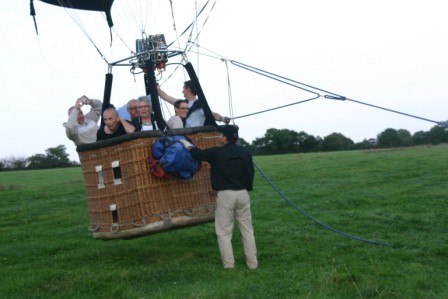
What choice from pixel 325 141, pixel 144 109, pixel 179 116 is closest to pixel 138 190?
pixel 144 109

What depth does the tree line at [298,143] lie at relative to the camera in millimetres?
43875

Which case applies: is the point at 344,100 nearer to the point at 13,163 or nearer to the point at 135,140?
the point at 135,140

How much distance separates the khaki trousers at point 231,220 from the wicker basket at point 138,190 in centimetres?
19

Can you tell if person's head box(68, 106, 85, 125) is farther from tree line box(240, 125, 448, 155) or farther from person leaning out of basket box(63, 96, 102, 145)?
tree line box(240, 125, 448, 155)

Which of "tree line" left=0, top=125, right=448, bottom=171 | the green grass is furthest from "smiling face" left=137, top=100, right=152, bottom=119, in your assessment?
"tree line" left=0, top=125, right=448, bottom=171

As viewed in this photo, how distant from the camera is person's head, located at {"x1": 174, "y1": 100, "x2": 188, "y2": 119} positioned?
261 inches

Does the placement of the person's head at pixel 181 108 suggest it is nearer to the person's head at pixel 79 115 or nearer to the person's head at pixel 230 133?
the person's head at pixel 230 133

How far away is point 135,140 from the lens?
6000mm

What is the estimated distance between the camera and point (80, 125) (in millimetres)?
6730

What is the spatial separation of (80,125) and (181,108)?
1182mm

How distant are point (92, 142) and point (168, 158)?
4.09 feet

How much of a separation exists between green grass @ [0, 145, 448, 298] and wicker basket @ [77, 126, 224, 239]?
62 cm

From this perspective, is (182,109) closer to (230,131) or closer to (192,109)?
(192,109)

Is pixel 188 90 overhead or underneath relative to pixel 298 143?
underneath
